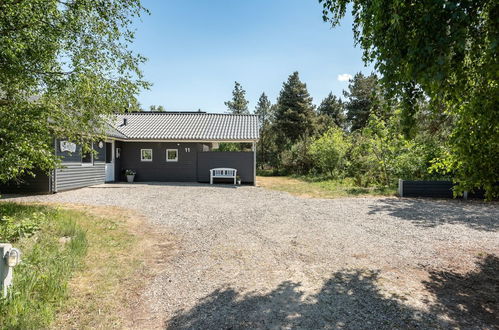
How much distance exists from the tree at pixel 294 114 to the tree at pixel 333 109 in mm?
8243

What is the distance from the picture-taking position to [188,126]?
59.6 feet

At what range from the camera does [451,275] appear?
13.1ft

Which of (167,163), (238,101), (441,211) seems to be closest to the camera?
(441,211)

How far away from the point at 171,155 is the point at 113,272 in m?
13.3

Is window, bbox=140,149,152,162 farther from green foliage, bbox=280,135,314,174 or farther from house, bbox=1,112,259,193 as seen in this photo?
green foliage, bbox=280,135,314,174

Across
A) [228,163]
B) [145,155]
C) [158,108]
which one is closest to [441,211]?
[228,163]

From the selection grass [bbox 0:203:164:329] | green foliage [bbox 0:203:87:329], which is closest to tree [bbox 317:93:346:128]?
grass [bbox 0:203:164:329]

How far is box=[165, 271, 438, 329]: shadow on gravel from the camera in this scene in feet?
8.93

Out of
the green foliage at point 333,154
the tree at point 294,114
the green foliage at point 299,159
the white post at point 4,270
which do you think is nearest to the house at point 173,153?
the green foliage at point 333,154

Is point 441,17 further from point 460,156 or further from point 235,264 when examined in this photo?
point 235,264

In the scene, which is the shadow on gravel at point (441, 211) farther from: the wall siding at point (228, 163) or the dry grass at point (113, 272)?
the wall siding at point (228, 163)

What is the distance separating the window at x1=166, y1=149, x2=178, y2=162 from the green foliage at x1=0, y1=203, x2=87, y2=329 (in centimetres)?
1124

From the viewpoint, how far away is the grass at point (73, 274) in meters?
2.73

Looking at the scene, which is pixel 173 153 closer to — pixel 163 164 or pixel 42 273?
pixel 163 164
